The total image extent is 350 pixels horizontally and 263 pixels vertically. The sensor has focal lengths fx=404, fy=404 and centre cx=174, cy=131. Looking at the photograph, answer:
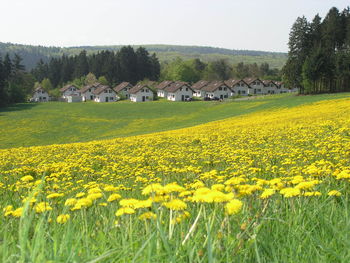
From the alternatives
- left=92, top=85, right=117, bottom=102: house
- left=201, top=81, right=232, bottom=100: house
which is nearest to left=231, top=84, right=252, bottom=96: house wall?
left=201, top=81, right=232, bottom=100: house

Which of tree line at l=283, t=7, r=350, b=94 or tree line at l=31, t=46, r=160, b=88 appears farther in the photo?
tree line at l=31, t=46, r=160, b=88

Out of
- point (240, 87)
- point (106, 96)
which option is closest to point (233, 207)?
point (106, 96)

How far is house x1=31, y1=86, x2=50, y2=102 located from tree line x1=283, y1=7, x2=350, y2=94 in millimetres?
87446

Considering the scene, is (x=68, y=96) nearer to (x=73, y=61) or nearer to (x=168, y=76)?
(x=73, y=61)

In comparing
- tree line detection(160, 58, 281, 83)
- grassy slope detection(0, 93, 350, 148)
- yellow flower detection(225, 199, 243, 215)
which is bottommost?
grassy slope detection(0, 93, 350, 148)

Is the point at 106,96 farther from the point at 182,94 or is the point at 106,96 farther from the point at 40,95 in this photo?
the point at 40,95

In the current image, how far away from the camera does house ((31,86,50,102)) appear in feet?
443

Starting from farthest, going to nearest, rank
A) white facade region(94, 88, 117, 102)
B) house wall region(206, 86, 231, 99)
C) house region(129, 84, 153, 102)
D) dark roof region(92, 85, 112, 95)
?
house wall region(206, 86, 231, 99) < dark roof region(92, 85, 112, 95) < white facade region(94, 88, 117, 102) < house region(129, 84, 153, 102)

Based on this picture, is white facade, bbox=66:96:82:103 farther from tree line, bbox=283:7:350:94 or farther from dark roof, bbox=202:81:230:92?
tree line, bbox=283:7:350:94

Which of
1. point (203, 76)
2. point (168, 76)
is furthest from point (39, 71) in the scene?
point (203, 76)

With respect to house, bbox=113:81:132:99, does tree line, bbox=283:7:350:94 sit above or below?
above

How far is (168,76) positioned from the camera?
16362cm

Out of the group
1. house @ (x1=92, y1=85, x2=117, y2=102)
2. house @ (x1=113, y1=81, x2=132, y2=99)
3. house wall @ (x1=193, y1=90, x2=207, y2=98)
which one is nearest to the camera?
house @ (x1=92, y1=85, x2=117, y2=102)

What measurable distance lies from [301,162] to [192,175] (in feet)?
8.00
